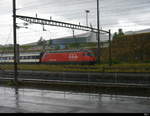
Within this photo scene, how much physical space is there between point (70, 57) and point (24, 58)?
583 inches

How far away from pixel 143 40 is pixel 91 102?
42.0 m

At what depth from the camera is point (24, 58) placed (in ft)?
181

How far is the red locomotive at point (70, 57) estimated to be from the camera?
4331cm

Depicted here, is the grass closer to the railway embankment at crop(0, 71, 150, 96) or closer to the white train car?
the railway embankment at crop(0, 71, 150, 96)

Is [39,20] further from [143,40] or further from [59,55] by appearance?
[143,40]

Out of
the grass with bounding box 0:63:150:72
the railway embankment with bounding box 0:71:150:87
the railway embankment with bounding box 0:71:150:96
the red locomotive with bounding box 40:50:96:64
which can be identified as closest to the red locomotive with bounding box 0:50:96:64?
the red locomotive with bounding box 40:50:96:64

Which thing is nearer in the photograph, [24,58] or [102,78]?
[102,78]

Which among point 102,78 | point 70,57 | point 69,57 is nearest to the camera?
point 102,78

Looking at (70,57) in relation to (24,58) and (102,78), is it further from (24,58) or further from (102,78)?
(102,78)

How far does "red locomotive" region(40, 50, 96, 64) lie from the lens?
43312 mm

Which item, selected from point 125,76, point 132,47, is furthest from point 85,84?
point 132,47

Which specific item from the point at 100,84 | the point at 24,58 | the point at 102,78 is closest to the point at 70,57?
the point at 24,58

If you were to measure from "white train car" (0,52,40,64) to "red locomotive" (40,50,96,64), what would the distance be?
1.87 metres

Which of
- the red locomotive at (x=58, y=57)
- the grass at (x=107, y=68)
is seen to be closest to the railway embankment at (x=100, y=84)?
the grass at (x=107, y=68)
